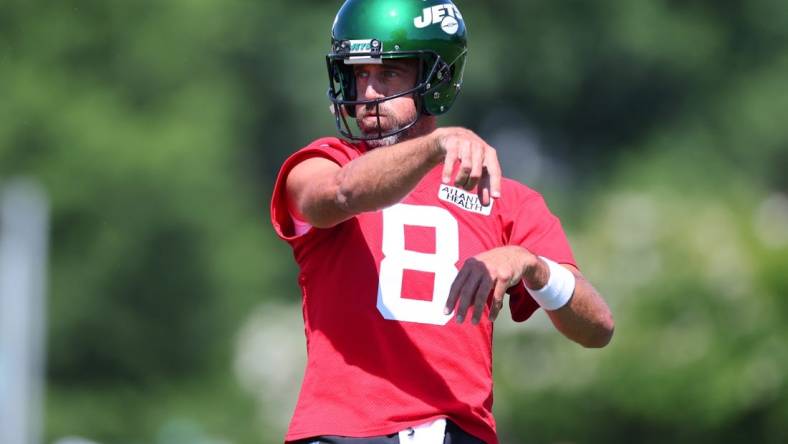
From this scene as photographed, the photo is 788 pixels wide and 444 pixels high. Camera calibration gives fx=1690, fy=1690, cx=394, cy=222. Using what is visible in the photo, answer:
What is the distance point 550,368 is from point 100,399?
17306mm

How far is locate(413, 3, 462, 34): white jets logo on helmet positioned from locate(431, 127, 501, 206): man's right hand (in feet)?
3.70

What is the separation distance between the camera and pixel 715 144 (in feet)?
105

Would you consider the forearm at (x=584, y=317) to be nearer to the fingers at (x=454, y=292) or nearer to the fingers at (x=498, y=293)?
the fingers at (x=498, y=293)

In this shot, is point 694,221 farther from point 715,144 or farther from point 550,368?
point 715,144

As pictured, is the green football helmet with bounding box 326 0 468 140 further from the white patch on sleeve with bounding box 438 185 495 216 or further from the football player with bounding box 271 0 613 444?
the white patch on sleeve with bounding box 438 185 495 216

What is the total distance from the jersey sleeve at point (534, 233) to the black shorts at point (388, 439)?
0.66m

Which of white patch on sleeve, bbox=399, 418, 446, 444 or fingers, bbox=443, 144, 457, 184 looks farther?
white patch on sleeve, bbox=399, 418, 446, 444

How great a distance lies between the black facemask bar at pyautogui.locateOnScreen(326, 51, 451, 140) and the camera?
602cm

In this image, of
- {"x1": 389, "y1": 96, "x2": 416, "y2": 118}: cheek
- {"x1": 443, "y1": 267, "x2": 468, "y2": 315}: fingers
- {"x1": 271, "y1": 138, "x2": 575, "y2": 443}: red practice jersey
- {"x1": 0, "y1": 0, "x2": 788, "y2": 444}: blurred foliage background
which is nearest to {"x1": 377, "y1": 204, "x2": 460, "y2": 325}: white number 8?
{"x1": 271, "y1": 138, "x2": 575, "y2": 443}: red practice jersey

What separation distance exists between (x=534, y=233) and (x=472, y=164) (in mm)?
1213

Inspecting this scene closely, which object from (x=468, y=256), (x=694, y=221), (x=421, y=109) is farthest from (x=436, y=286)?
(x=694, y=221)

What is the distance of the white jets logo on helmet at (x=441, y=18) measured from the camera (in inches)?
243

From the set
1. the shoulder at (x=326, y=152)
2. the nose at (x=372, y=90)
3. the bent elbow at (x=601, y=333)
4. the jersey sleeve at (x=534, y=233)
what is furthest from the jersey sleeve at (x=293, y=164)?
the bent elbow at (x=601, y=333)

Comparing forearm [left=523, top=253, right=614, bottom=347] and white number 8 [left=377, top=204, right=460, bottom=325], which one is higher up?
white number 8 [left=377, top=204, right=460, bottom=325]
